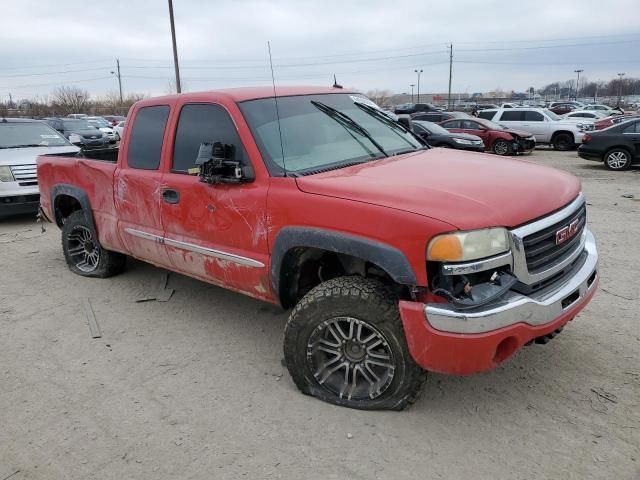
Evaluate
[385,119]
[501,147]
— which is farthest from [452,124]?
[385,119]

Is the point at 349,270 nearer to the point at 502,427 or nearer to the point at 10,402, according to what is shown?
the point at 502,427

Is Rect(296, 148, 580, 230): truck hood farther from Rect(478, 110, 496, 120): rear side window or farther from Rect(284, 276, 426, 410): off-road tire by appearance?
Rect(478, 110, 496, 120): rear side window

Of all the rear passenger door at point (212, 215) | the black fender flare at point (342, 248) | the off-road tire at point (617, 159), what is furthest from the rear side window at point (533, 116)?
the black fender flare at point (342, 248)

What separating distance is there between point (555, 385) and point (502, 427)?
61cm

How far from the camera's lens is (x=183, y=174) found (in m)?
3.95

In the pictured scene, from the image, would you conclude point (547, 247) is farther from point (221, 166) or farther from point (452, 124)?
point (452, 124)

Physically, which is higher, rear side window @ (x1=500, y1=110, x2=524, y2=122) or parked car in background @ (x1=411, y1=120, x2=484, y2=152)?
rear side window @ (x1=500, y1=110, x2=524, y2=122)

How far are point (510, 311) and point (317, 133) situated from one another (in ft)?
6.08

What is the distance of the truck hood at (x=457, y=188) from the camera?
2662 millimetres

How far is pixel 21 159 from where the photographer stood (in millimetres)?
8516

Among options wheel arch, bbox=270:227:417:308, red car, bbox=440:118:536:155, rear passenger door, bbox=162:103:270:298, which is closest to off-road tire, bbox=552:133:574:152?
red car, bbox=440:118:536:155

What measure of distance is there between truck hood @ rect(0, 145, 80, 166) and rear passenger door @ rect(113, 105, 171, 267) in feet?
16.1

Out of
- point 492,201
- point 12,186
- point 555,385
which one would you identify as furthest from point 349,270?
point 12,186

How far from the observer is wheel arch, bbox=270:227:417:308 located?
2676mm
